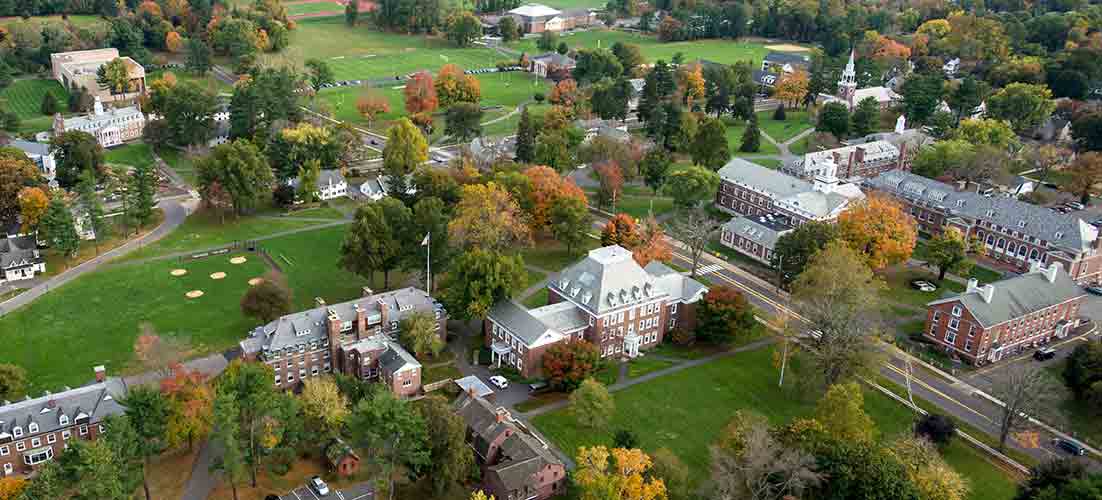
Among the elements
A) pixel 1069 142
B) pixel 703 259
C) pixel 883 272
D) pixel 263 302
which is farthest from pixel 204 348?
pixel 1069 142

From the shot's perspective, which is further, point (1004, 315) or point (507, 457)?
point (1004, 315)

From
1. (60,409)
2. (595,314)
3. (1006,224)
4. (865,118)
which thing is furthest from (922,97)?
(60,409)

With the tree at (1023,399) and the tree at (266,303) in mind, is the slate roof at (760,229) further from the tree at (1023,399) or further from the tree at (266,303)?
the tree at (266,303)

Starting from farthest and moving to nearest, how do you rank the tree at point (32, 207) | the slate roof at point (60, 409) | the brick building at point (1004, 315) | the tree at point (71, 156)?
1. the tree at point (71, 156)
2. the tree at point (32, 207)
3. the brick building at point (1004, 315)
4. the slate roof at point (60, 409)

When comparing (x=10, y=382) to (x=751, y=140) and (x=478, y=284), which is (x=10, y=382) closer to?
(x=478, y=284)

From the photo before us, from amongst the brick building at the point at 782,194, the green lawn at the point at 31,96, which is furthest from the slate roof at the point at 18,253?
the brick building at the point at 782,194

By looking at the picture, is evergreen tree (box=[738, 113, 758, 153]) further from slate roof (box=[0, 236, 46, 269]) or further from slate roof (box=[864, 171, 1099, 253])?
slate roof (box=[0, 236, 46, 269])
